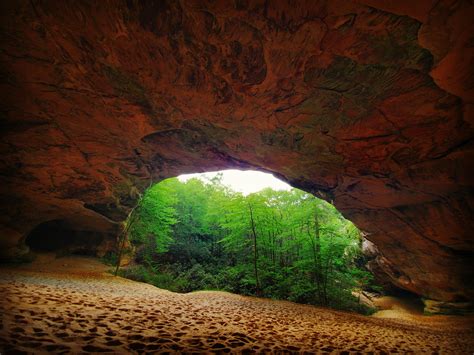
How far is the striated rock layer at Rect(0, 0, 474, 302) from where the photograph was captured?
374cm

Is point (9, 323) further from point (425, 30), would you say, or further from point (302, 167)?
point (302, 167)

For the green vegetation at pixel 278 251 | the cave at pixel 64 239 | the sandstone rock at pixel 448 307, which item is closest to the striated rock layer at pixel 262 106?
the sandstone rock at pixel 448 307

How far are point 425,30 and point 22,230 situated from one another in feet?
54.6

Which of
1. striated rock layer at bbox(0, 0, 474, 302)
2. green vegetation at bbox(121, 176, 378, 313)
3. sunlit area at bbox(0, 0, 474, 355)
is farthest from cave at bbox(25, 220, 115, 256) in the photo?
striated rock layer at bbox(0, 0, 474, 302)

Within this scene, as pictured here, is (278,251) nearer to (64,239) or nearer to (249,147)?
(249,147)

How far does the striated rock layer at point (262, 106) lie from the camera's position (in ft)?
12.3

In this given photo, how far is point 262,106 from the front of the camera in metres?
5.83

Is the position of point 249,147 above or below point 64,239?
above

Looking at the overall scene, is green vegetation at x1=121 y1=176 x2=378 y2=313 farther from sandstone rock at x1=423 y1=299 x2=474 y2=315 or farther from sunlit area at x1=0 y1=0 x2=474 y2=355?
sandstone rock at x1=423 y1=299 x2=474 y2=315

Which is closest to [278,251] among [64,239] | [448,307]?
[448,307]

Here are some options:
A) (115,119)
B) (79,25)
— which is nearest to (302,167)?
(115,119)

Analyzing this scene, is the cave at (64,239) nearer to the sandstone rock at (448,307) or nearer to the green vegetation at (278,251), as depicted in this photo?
the green vegetation at (278,251)

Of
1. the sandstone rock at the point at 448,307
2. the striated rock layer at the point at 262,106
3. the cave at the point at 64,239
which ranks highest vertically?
the striated rock layer at the point at 262,106

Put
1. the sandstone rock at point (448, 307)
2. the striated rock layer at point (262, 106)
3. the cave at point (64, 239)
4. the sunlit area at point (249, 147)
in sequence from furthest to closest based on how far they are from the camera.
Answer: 1. the cave at point (64, 239)
2. the sandstone rock at point (448, 307)
3. the striated rock layer at point (262, 106)
4. the sunlit area at point (249, 147)
